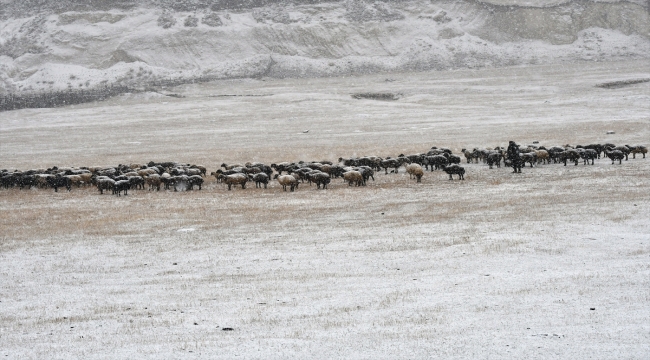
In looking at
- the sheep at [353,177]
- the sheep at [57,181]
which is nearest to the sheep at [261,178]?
the sheep at [353,177]

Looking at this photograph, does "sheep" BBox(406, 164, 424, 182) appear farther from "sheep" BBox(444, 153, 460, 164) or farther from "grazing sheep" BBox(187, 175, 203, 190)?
"grazing sheep" BBox(187, 175, 203, 190)

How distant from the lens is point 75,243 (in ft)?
64.5

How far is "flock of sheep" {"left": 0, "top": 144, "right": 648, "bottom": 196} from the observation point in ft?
104

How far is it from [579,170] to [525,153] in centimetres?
362

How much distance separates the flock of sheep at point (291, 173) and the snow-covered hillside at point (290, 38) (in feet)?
315

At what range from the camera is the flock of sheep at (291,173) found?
31.7 meters

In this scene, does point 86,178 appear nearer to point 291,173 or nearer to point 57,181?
point 57,181

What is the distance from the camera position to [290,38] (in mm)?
148500

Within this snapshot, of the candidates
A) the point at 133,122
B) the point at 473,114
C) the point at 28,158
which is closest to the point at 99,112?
the point at 133,122

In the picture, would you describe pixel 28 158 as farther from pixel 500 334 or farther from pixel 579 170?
pixel 500 334

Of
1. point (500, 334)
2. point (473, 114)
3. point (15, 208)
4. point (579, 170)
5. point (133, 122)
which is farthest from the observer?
point (133, 122)

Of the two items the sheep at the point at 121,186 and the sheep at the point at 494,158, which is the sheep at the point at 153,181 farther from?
the sheep at the point at 494,158

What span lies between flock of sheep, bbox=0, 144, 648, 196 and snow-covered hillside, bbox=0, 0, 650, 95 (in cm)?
9588

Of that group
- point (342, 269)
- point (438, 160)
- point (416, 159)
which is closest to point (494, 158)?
point (438, 160)
